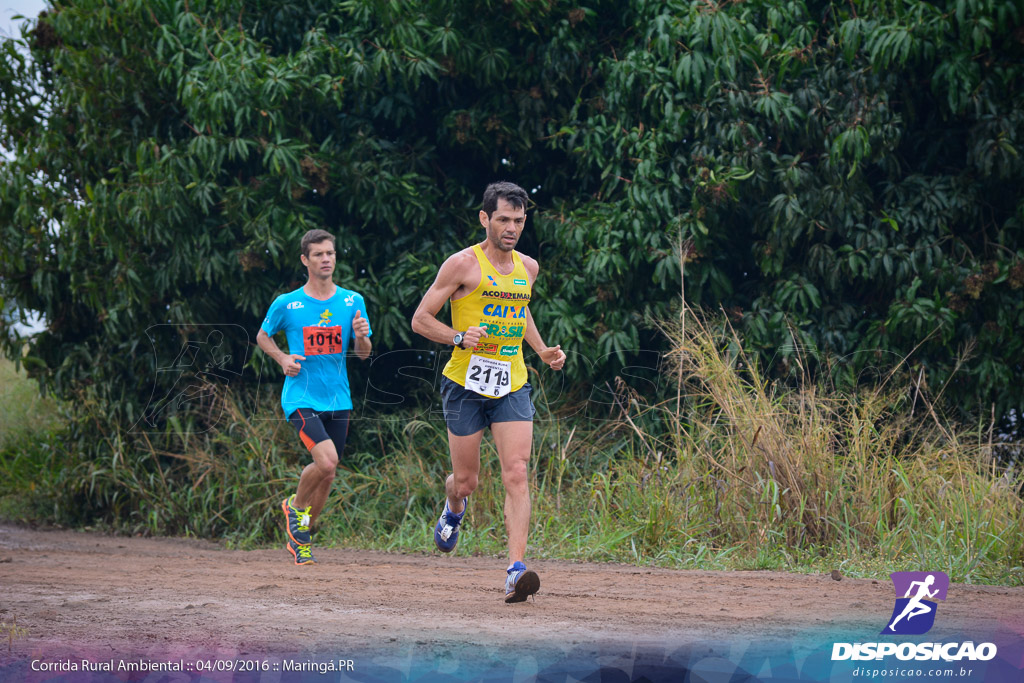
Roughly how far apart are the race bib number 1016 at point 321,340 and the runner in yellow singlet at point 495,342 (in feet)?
6.31

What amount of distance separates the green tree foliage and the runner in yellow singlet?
3.54m

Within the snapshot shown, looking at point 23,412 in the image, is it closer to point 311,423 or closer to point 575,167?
point 311,423

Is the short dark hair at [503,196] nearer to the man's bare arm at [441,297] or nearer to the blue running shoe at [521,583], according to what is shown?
the man's bare arm at [441,297]

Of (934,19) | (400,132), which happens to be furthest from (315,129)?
(934,19)

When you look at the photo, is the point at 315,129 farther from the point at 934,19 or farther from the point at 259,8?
the point at 934,19

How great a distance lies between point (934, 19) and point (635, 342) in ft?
12.4

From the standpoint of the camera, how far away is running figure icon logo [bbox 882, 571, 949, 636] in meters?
5.03

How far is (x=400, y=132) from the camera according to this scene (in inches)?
435

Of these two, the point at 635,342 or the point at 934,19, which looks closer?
the point at 934,19

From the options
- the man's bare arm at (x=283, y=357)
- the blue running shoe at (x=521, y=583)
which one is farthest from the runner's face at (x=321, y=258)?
the blue running shoe at (x=521, y=583)

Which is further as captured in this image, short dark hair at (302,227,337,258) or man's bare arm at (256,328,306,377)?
short dark hair at (302,227,337,258)

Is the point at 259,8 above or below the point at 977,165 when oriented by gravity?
above

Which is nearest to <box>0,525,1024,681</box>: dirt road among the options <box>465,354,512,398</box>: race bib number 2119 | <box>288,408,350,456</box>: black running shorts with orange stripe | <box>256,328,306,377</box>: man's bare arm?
<box>288,408,350,456</box>: black running shorts with orange stripe

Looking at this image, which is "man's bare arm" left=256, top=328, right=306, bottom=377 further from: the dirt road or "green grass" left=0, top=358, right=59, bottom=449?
"green grass" left=0, top=358, right=59, bottom=449
